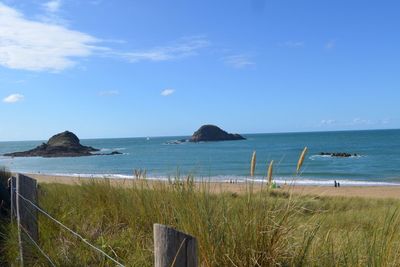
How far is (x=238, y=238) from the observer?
3492 mm

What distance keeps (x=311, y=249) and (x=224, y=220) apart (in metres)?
0.70

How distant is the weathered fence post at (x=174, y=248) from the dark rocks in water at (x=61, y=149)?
88556 mm

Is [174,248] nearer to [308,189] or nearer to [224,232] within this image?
[224,232]

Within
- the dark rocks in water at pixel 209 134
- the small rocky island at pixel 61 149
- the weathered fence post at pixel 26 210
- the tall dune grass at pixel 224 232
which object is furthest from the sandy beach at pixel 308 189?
the dark rocks in water at pixel 209 134

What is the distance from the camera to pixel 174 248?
225 cm

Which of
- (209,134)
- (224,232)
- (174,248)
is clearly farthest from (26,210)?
(209,134)

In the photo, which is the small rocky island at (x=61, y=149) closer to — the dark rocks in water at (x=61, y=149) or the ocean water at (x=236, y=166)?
the dark rocks in water at (x=61, y=149)

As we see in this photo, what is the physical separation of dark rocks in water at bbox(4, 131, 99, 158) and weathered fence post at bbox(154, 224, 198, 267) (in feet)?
291

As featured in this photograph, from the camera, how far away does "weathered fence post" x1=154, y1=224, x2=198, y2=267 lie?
2215 mm

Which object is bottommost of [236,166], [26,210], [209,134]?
[236,166]

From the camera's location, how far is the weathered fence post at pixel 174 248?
2.21m

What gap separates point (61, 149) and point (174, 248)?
93439 millimetres

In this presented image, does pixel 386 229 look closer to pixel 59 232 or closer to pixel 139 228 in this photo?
pixel 139 228

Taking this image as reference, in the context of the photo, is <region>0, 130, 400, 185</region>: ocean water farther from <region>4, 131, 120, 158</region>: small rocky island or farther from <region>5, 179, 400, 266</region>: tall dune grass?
<region>4, 131, 120, 158</region>: small rocky island
